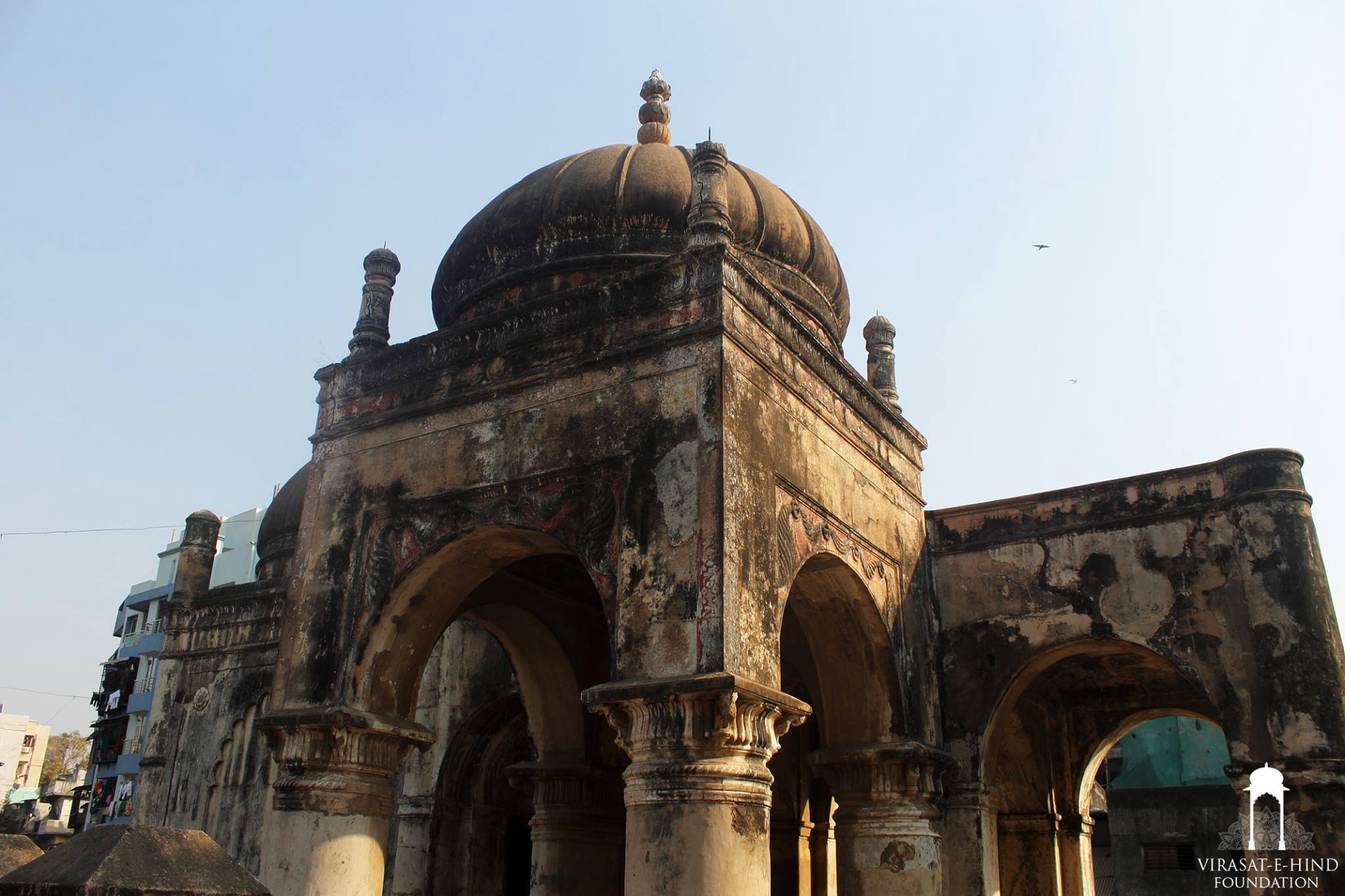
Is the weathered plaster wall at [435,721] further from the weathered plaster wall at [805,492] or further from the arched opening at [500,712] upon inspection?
the weathered plaster wall at [805,492]

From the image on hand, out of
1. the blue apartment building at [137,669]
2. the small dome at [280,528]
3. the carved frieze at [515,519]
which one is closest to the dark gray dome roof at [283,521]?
the small dome at [280,528]

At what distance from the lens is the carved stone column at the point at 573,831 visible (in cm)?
998

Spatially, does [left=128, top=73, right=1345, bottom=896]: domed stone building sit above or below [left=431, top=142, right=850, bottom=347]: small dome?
below

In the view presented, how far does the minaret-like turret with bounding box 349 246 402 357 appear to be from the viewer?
31.0ft

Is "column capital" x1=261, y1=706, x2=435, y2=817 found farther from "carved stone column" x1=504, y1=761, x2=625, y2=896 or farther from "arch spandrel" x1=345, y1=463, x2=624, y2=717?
"carved stone column" x1=504, y1=761, x2=625, y2=896

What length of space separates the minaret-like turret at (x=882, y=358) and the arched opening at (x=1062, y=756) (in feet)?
11.4

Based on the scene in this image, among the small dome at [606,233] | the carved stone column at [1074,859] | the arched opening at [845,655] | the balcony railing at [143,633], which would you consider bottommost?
A: the carved stone column at [1074,859]

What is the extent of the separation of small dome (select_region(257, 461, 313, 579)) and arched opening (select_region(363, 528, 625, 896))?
375cm

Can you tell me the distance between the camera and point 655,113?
12.2m

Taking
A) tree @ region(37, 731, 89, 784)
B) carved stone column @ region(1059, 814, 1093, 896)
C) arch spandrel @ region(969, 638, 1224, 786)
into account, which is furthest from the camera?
tree @ region(37, 731, 89, 784)

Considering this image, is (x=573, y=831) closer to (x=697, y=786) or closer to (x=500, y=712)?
(x=500, y=712)

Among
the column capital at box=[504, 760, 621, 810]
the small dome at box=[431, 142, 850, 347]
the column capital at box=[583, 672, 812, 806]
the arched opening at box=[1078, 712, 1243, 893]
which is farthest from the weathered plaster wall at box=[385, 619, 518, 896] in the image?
the arched opening at box=[1078, 712, 1243, 893]

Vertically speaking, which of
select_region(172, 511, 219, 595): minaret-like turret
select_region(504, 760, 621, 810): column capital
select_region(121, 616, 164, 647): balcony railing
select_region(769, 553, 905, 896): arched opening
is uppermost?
select_region(121, 616, 164, 647): balcony railing

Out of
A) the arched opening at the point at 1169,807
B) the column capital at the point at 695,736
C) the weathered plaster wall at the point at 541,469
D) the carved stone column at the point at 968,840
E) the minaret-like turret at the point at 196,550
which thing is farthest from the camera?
the arched opening at the point at 1169,807
